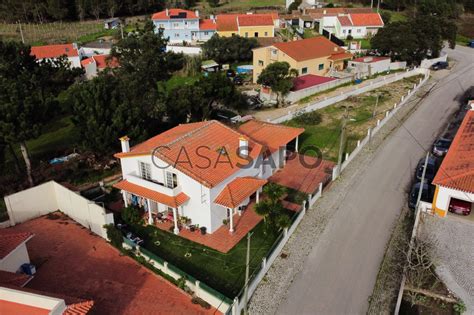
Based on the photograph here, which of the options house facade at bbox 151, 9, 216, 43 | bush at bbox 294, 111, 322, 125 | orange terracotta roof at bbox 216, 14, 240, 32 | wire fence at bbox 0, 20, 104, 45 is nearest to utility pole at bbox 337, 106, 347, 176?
bush at bbox 294, 111, 322, 125

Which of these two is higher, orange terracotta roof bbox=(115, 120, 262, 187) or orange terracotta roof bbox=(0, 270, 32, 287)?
orange terracotta roof bbox=(115, 120, 262, 187)

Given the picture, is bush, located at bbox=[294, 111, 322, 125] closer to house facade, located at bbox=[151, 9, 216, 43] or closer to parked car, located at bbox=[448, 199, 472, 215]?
parked car, located at bbox=[448, 199, 472, 215]

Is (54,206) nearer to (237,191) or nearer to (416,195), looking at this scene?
(237,191)

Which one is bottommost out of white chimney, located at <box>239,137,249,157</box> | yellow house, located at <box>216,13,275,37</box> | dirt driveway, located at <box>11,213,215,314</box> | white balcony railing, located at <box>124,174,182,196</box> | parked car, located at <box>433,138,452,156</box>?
dirt driveway, located at <box>11,213,215,314</box>

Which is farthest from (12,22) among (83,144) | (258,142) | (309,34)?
(258,142)

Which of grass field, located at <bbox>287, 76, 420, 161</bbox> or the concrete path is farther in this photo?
grass field, located at <bbox>287, 76, 420, 161</bbox>
